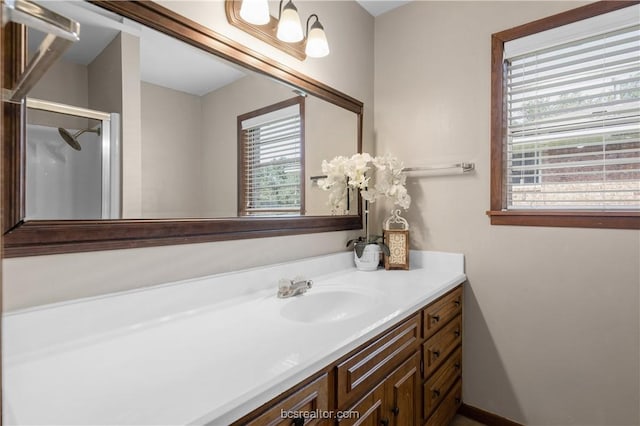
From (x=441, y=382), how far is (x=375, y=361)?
0.74 meters

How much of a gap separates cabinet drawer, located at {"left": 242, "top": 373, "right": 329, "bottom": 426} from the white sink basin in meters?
0.44

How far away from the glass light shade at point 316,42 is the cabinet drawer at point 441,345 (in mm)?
1390

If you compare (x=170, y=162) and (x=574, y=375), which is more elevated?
(x=170, y=162)

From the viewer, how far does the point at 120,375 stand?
2.40 ft

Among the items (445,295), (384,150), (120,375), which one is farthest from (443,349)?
(120,375)

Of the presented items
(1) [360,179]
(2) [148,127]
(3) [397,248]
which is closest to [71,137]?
(2) [148,127]

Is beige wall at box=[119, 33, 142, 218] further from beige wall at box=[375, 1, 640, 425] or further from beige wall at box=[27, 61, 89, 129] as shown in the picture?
beige wall at box=[375, 1, 640, 425]

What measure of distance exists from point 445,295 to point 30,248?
1574mm

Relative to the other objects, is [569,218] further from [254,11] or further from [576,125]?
[254,11]

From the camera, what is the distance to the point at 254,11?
1332mm

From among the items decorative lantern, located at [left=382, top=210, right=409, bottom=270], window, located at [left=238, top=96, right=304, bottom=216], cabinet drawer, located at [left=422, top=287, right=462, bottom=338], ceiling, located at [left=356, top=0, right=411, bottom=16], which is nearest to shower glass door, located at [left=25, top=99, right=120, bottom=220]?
window, located at [left=238, top=96, right=304, bottom=216]

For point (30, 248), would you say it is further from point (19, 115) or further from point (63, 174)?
point (19, 115)

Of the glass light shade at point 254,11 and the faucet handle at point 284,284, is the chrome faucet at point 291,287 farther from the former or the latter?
the glass light shade at point 254,11

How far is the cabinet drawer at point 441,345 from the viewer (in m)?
1.43
